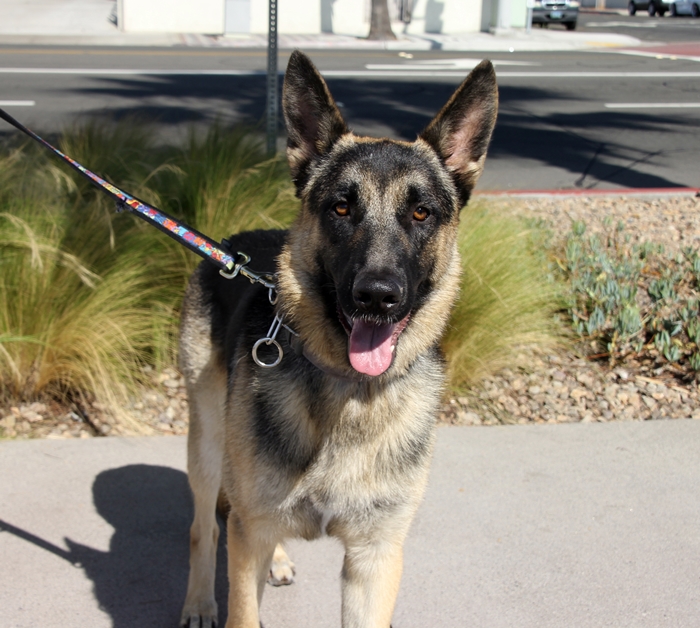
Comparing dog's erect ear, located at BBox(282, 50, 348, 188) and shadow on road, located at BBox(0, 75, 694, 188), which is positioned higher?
dog's erect ear, located at BBox(282, 50, 348, 188)

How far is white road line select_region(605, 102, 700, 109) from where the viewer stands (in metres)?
13.9

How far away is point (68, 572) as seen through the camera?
10.9 ft

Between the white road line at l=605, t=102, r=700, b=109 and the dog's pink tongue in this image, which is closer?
the dog's pink tongue

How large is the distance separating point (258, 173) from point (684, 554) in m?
3.72

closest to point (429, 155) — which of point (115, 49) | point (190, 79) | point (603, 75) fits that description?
point (190, 79)

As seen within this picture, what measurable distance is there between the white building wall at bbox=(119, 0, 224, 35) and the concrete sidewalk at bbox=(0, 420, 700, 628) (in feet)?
69.1

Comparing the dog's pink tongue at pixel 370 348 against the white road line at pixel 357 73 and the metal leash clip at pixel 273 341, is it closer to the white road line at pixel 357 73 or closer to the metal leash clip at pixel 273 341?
the metal leash clip at pixel 273 341

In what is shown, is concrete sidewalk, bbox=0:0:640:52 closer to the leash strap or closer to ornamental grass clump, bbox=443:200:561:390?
ornamental grass clump, bbox=443:200:561:390

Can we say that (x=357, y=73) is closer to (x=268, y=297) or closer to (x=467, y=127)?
(x=467, y=127)

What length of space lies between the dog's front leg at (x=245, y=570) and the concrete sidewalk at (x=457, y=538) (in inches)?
18.8

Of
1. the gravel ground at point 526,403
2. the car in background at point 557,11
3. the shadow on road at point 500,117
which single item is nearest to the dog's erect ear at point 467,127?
the gravel ground at point 526,403

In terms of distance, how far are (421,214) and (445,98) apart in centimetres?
1252

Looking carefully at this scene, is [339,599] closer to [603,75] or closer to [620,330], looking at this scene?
[620,330]

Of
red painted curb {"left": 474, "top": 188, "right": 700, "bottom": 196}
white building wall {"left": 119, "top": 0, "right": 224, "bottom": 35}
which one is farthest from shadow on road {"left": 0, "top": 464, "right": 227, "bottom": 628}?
white building wall {"left": 119, "top": 0, "right": 224, "bottom": 35}
